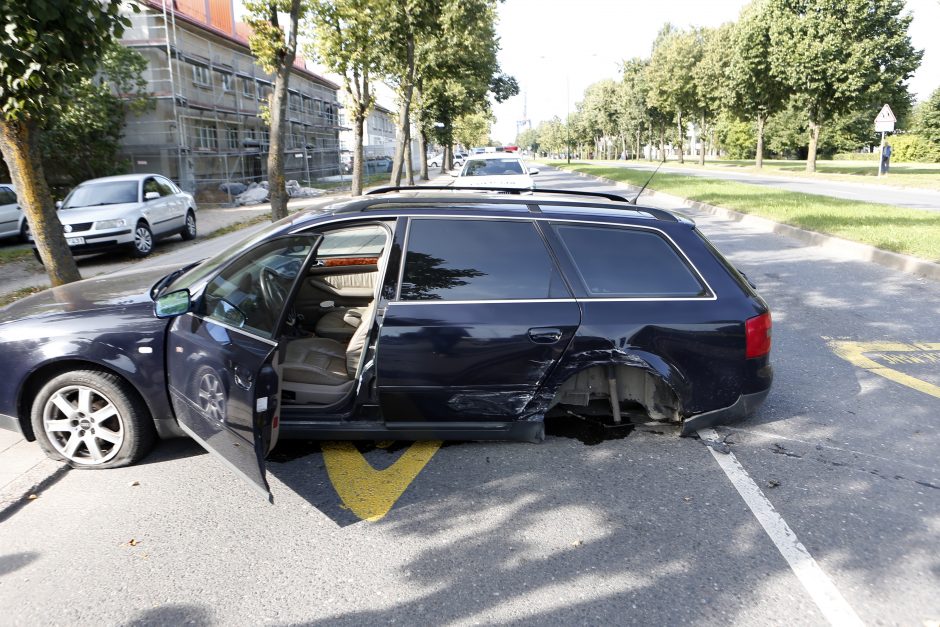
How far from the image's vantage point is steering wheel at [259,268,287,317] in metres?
3.93

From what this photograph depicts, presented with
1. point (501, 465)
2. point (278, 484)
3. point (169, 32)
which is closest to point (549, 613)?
Result: point (501, 465)

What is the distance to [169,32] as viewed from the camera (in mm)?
28141

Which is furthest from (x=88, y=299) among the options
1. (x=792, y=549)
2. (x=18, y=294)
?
(x=18, y=294)

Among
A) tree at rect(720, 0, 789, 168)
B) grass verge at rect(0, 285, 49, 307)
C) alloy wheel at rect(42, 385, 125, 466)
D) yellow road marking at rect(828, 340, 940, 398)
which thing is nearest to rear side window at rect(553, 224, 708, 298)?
yellow road marking at rect(828, 340, 940, 398)

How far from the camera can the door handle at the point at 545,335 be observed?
3.69m

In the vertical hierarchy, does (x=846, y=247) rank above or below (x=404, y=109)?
below

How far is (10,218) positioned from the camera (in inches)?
610

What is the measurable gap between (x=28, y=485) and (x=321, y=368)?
68.4 inches

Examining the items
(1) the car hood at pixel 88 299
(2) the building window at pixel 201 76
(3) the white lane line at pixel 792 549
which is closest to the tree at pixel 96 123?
(2) the building window at pixel 201 76

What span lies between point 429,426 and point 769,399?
263 centimetres

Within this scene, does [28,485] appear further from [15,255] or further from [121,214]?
[15,255]

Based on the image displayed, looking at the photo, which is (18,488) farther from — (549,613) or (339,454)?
(549,613)

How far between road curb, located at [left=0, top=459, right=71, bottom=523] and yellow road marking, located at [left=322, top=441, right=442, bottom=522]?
61.1 inches

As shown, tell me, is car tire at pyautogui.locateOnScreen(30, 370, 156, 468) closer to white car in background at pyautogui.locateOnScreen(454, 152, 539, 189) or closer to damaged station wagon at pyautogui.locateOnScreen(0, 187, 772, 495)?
damaged station wagon at pyautogui.locateOnScreen(0, 187, 772, 495)
